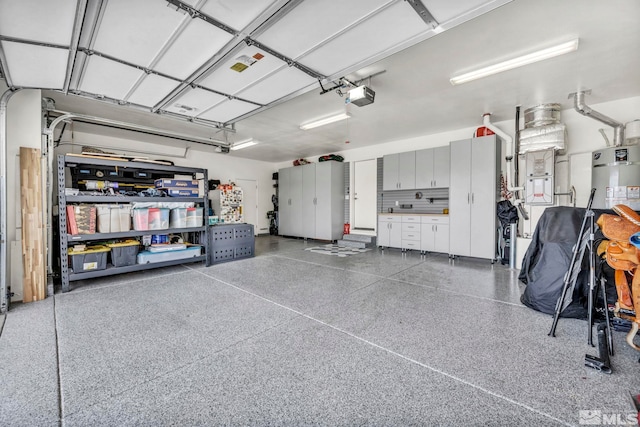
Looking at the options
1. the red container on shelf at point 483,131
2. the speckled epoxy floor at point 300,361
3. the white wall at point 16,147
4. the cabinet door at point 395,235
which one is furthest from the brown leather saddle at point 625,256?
the white wall at point 16,147

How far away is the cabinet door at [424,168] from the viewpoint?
19.4 feet

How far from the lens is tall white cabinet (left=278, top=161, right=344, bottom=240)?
781cm

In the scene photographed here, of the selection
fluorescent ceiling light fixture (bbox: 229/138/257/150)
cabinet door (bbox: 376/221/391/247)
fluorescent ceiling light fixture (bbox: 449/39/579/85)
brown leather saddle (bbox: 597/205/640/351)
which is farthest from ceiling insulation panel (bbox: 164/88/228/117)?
cabinet door (bbox: 376/221/391/247)

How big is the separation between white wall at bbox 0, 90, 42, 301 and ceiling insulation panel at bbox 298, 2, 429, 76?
140 inches

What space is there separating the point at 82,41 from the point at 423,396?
3.76 metres

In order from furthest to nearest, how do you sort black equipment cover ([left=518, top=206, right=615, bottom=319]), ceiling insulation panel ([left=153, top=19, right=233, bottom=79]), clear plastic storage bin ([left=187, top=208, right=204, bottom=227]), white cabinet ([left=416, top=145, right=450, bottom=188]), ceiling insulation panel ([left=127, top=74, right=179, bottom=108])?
white cabinet ([left=416, top=145, right=450, bottom=188]), clear plastic storage bin ([left=187, top=208, right=204, bottom=227]), ceiling insulation panel ([left=127, top=74, right=179, bottom=108]), black equipment cover ([left=518, top=206, right=615, bottom=319]), ceiling insulation panel ([left=153, top=19, right=233, bottom=79])

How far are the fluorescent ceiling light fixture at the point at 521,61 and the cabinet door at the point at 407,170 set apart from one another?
114 inches

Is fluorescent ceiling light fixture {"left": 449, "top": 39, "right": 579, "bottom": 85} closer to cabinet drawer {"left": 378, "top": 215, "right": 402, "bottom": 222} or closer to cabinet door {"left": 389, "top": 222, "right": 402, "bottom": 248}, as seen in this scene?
cabinet drawer {"left": 378, "top": 215, "right": 402, "bottom": 222}

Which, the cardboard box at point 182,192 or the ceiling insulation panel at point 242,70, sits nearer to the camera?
the ceiling insulation panel at point 242,70

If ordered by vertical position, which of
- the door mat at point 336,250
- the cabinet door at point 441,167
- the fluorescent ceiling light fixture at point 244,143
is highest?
the fluorescent ceiling light fixture at point 244,143

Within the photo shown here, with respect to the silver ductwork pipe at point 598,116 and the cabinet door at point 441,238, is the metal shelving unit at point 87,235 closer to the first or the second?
the cabinet door at point 441,238

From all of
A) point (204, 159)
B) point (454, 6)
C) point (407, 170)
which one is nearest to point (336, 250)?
point (407, 170)

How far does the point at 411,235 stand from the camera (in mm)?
6148

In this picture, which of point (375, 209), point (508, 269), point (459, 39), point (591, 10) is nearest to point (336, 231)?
point (375, 209)
